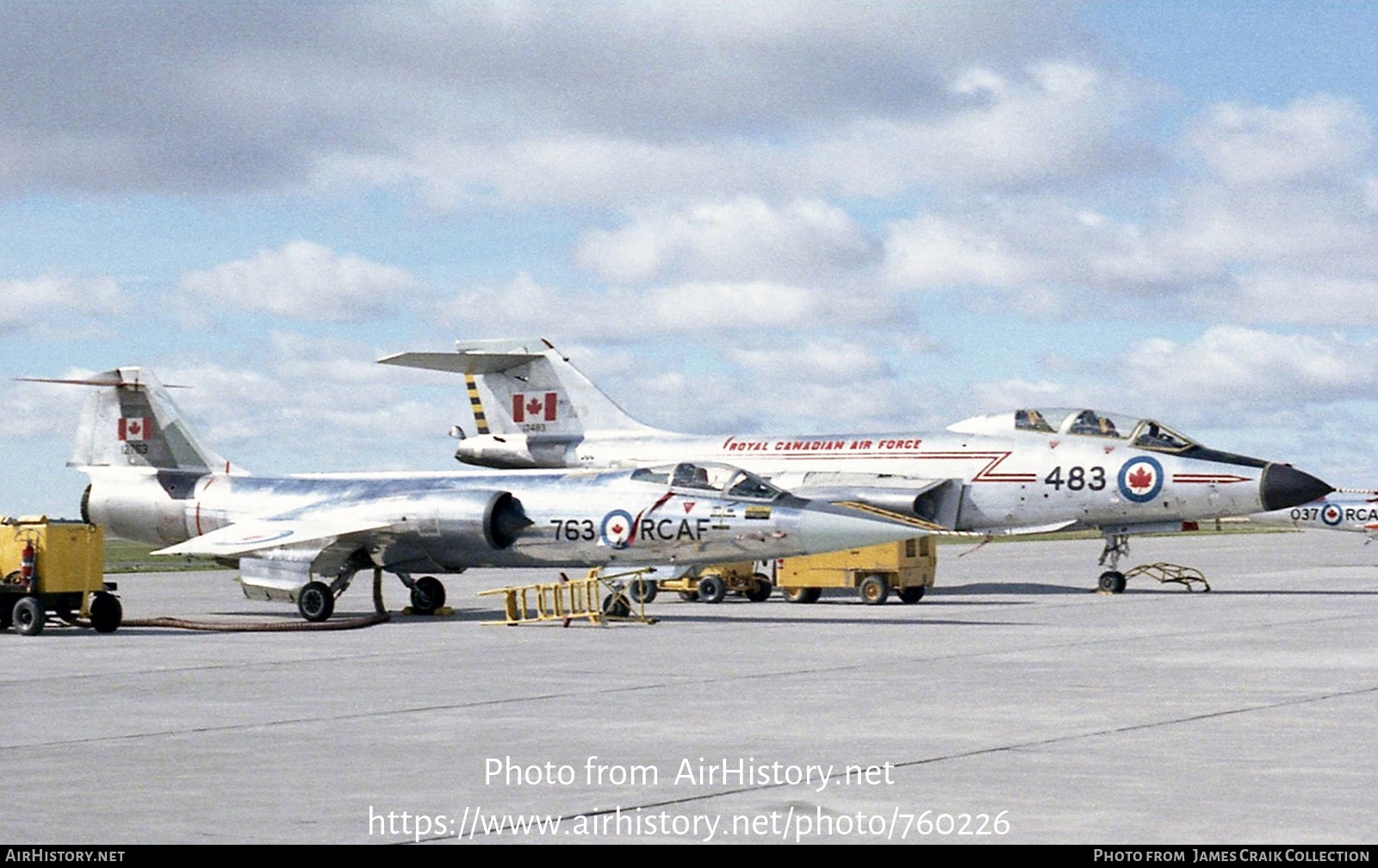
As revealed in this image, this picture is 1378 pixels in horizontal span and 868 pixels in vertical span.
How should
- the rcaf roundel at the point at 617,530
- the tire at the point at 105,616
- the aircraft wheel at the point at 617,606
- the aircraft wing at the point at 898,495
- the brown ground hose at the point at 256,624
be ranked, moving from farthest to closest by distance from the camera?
the aircraft wing at the point at 898,495 < the rcaf roundel at the point at 617,530 < the aircraft wheel at the point at 617,606 < the brown ground hose at the point at 256,624 < the tire at the point at 105,616

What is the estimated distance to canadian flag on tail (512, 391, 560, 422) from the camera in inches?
1495

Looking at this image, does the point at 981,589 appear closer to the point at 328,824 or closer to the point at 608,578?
the point at 608,578

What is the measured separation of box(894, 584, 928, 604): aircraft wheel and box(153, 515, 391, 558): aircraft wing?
856 cm

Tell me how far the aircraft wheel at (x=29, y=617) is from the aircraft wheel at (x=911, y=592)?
13.3m

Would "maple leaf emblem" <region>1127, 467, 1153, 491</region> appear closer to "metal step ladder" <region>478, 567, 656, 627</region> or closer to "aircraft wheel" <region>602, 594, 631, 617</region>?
"metal step ladder" <region>478, 567, 656, 627</region>

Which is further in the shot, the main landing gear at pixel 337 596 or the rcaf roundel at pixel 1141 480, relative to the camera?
the rcaf roundel at pixel 1141 480

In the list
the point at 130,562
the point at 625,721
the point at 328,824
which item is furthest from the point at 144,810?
the point at 130,562

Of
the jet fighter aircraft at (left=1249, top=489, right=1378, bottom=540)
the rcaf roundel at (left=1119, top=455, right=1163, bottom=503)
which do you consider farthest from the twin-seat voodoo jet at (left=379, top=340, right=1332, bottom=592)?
the jet fighter aircraft at (left=1249, top=489, right=1378, bottom=540)

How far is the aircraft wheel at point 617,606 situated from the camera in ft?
80.1

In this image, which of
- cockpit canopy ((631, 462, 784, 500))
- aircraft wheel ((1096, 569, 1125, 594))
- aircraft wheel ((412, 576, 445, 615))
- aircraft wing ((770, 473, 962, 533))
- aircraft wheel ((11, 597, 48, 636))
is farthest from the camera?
aircraft wheel ((1096, 569, 1125, 594))

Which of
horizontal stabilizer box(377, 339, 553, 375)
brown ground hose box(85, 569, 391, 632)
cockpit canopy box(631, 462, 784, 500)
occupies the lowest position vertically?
brown ground hose box(85, 569, 391, 632)

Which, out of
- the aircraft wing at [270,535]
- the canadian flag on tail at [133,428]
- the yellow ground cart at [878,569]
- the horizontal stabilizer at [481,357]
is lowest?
the yellow ground cart at [878,569]

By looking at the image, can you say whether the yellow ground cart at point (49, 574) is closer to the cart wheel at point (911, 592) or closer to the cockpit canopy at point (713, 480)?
the cockpit canopy at point (713, 480)

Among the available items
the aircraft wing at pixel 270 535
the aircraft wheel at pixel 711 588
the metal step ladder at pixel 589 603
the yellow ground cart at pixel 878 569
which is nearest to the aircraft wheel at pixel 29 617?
the aircraft wing at pixel 270 535
